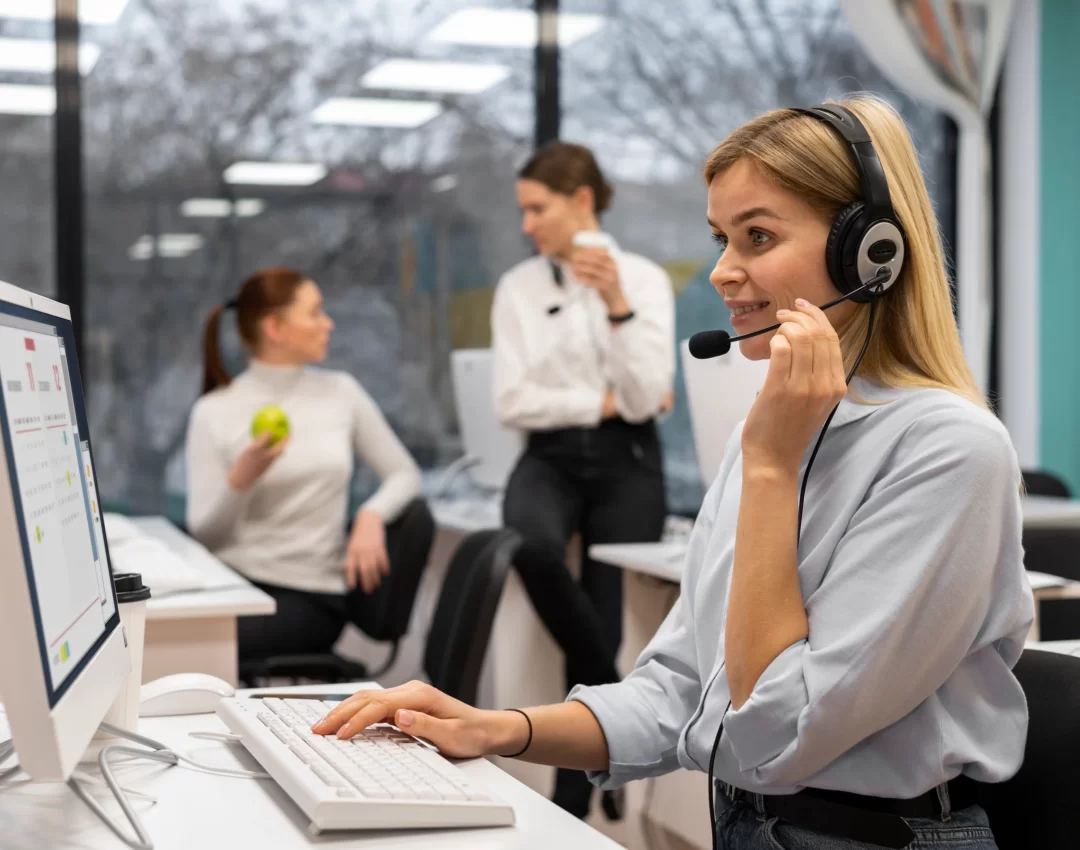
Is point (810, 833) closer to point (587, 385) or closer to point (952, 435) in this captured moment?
point (952, 435)

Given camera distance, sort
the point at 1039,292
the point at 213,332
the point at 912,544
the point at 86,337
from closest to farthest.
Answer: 1. the point at 912,544
2. the point at 213,332
3. the point at 86,337
4. the point at 1039,292

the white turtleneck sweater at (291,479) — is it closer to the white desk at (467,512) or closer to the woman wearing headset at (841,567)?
the white desk at (467,512)

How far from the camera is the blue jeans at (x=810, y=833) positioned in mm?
991

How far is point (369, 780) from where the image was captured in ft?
2.93

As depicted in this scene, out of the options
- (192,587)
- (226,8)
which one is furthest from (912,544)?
(226,8)

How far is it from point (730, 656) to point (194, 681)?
576mm

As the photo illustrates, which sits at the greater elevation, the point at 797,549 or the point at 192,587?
the point at 797,549

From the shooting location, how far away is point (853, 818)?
3.28ft

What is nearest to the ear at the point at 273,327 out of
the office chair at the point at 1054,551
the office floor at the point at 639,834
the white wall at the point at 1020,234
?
the office floor at the point at 639,834

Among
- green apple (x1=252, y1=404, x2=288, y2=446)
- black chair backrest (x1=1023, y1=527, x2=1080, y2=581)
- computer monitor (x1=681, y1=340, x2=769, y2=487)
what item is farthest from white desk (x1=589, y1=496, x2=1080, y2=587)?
green apple (x1=252, y1=404, x2=288, y2=446)

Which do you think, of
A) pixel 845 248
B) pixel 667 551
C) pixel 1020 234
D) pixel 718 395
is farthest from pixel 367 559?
pixel 1020 234

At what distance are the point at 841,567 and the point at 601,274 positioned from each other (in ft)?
6.58

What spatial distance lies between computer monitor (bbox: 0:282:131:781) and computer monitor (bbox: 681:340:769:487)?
46.9 inches

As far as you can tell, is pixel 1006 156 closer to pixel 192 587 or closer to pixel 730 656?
pixel 192 587
